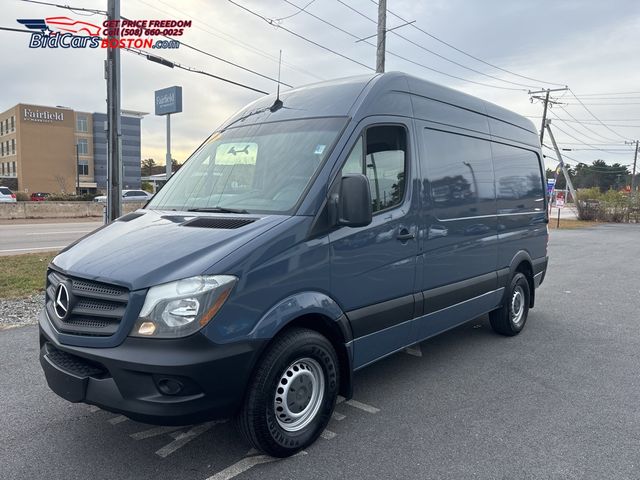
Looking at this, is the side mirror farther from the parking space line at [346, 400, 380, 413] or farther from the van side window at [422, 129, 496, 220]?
the parking space line at [346, 400, 380, 413]

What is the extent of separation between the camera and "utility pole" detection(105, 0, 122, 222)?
10.2 metres

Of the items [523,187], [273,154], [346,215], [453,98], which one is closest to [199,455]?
[346,215]

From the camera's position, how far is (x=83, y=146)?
8644cm

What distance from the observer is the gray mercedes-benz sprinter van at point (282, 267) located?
8.63ft

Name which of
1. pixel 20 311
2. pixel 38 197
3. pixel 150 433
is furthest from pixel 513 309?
pixel 38 197

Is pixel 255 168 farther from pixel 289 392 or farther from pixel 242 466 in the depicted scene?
pixel 242 466

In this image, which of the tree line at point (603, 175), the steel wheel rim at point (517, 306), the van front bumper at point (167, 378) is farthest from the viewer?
the tree line at point (603, 175)

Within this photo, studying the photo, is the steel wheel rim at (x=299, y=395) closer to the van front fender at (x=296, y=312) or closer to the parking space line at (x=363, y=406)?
the van front fender at (x=296, y=312)

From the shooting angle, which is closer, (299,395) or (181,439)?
(299,395)

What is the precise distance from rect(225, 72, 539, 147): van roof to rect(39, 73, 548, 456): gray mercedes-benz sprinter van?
0.06ft

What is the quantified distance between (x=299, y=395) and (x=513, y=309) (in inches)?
145

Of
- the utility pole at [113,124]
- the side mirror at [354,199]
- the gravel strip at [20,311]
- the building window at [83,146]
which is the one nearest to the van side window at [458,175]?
the side mirror at [354,199]

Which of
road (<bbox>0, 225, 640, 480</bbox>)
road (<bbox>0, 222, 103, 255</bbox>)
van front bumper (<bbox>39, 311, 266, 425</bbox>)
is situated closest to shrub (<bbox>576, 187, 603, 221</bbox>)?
road (<bbox>0, 222, 103, 255</bbox>)

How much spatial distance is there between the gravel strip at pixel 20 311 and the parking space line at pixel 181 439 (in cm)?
355
